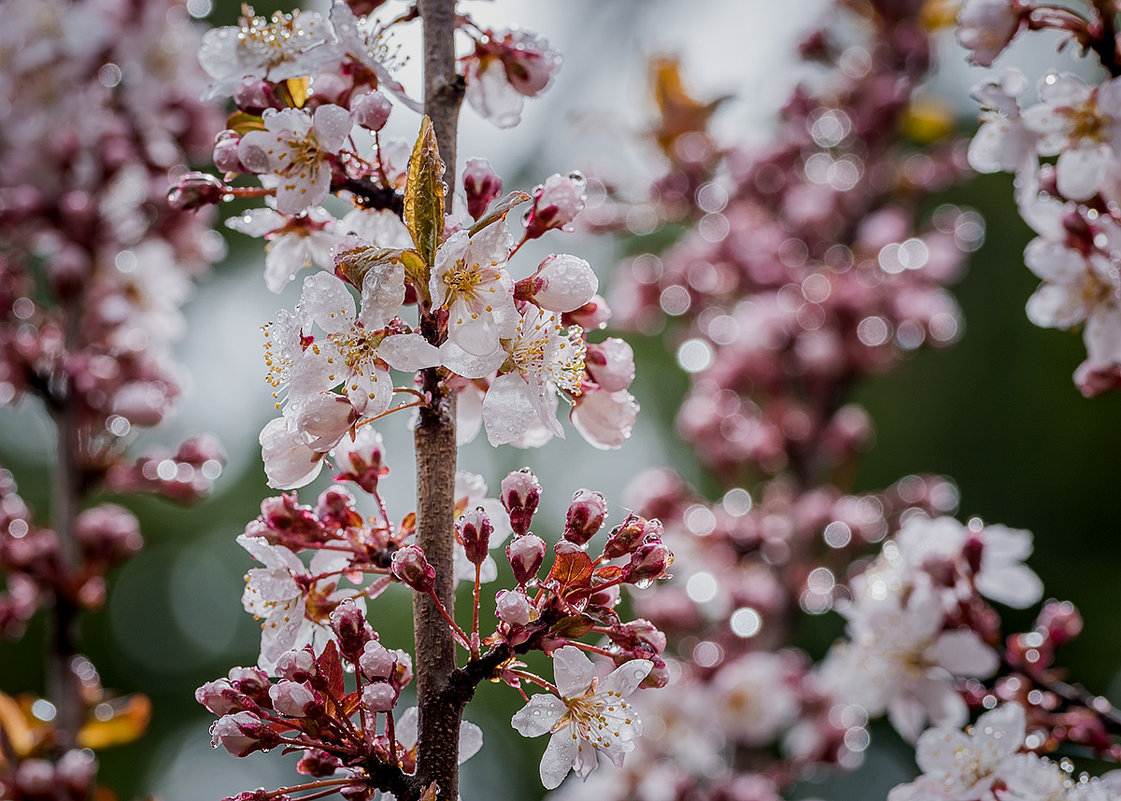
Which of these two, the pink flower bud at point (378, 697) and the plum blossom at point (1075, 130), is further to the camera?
the plum blossom at point (1075, 130)

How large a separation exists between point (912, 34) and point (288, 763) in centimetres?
401

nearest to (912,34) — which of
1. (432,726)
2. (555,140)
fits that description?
(432,726)

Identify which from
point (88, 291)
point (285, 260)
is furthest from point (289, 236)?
point (88, 291)

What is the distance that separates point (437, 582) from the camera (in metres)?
0.91

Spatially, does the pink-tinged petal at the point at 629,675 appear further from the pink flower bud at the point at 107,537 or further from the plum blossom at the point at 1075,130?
the pink flower bud at the point at 107,537

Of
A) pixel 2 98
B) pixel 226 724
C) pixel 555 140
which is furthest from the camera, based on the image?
pixel 555 140

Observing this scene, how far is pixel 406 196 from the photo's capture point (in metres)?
0.88

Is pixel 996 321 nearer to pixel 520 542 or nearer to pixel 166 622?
pixel 166 622

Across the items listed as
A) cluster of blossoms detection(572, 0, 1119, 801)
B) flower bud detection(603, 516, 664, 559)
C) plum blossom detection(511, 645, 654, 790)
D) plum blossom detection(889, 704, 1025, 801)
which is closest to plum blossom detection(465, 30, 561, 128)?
flower bud detection(603, 516, 664, 559)

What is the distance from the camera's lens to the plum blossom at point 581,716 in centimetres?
90

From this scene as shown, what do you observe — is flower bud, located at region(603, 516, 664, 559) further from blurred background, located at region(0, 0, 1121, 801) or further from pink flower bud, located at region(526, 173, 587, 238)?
blurred background, located at region(0, 0, 1121, 801)

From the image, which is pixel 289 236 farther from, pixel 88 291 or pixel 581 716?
pixel 88 291

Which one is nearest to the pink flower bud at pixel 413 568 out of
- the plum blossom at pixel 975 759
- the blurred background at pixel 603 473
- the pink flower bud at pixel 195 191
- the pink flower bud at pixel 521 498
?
the pink flower bud at pixel 521 498

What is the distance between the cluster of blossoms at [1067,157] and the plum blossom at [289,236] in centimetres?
79
